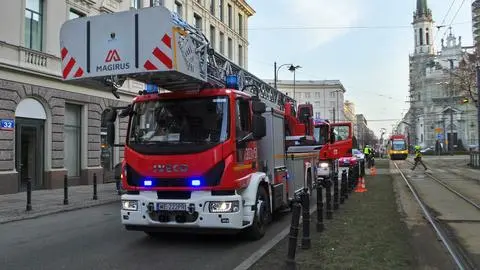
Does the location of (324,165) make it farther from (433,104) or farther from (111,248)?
(433,104)

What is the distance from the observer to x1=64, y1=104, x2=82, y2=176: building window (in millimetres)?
24094

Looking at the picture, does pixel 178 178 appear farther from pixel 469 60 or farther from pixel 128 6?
pixel 469 60

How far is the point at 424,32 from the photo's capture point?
418 feet

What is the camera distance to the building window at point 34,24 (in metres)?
21.5

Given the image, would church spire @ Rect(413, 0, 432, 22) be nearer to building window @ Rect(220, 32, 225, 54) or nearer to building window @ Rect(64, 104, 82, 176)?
building window @ Rect(220, 32, 225, 54)

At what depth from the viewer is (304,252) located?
26.8 ft

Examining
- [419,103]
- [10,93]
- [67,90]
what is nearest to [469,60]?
[67,90]

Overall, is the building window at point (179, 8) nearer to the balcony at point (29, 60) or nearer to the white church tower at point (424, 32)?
the balcony at point (29, 60)

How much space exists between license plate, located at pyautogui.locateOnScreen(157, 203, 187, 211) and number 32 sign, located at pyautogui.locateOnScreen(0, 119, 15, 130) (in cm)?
1327

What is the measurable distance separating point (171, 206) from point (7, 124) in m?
13.6

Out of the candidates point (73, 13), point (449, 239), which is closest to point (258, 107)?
point (449, 239)

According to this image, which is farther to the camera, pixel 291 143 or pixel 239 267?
pixel 291 143

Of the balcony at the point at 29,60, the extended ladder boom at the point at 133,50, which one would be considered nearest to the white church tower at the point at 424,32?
the balcony at the point at 29,60

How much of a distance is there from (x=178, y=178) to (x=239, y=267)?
194 cm
